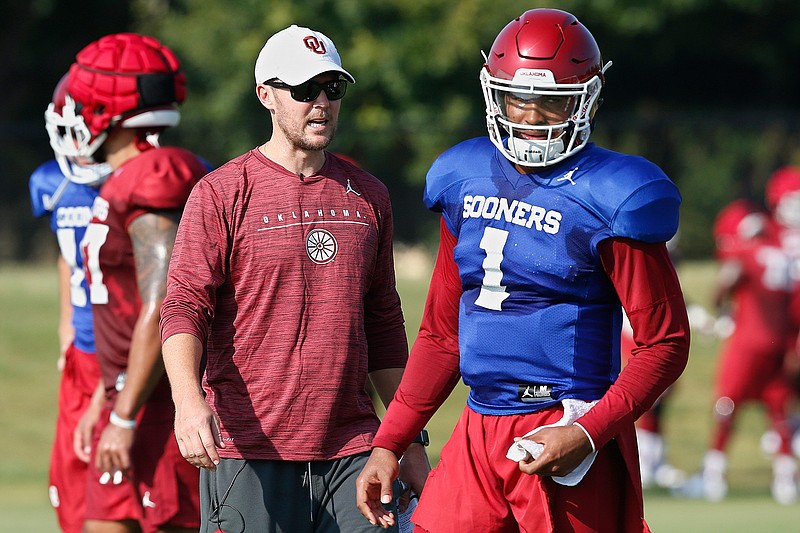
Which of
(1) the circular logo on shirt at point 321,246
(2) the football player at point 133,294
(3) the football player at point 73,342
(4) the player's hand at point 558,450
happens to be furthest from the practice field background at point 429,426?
(4) the player's hand at point 558,450

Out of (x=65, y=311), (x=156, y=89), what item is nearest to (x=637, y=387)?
(x=156, y=89)

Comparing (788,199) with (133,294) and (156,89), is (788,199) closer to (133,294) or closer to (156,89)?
(156,89)

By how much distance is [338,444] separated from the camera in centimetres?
427

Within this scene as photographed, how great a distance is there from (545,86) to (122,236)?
82.8 inches

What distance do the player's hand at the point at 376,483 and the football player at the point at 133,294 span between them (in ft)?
4.00

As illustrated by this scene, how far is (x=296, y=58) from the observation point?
168 inches

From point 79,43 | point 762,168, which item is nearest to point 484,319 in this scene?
point 762,168

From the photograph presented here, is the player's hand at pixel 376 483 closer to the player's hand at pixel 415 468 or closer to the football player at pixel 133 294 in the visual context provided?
the player's hand at pixel 415 468

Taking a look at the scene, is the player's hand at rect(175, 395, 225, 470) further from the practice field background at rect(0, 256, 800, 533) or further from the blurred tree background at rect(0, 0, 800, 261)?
the blurred tree background at rect(0, 0, 800, 261)

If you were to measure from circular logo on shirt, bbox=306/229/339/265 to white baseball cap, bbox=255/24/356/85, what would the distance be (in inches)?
18.2

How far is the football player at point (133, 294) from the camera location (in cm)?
494

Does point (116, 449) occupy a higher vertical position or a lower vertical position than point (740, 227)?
higher

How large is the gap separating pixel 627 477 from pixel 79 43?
2111 cm

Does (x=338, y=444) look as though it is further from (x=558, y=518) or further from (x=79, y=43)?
(x=79, y=43)
